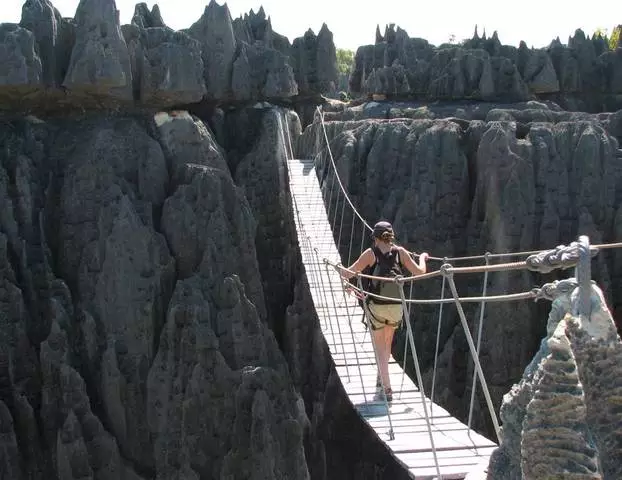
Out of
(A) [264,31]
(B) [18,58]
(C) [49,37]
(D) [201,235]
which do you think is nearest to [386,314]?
(D) [201,235]

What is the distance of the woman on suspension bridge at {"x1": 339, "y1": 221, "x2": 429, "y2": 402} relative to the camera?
15.4ft

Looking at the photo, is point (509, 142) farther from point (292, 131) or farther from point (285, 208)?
point (292, 131)

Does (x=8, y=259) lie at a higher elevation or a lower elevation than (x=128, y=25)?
lower

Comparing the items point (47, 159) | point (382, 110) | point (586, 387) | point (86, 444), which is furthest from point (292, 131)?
point (586, 387)

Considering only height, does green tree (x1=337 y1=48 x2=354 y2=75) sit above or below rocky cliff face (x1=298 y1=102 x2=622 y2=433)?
above

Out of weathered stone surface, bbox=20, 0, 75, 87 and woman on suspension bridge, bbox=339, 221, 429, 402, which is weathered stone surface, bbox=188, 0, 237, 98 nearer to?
weathered stone surface, bbox=20, 0, 75, 87

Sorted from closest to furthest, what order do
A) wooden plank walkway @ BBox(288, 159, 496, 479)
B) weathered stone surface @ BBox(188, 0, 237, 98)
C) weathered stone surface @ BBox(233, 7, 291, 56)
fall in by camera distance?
1. wooden plank walkway @ BBox(288, 159, 496, 479)
2. weathered stone surface @ BBox(188, 0, 237, 98)
3. weathered stone surface @ BBox(233, 7, 291, 56)

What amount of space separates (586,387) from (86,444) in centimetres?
621

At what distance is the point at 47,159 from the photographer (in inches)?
341

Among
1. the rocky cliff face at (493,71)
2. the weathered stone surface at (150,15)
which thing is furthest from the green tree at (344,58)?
the weathered stone surface at (150,15)

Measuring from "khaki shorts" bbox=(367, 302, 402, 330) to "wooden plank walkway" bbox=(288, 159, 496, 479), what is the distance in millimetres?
378

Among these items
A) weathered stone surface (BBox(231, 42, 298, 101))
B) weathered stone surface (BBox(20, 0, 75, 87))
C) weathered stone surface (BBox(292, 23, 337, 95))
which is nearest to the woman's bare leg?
weathered stone surface (BBox(20, 0, 75, 87))

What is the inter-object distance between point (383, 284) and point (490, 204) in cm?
494

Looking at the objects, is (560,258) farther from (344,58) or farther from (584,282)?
(344,58)
